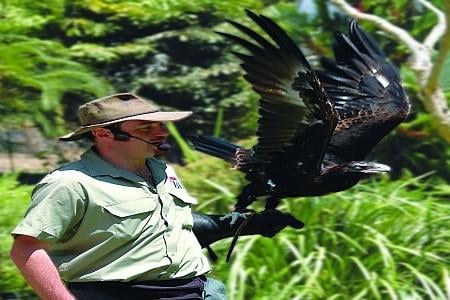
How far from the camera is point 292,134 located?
407 cm

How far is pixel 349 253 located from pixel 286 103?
7.69ft

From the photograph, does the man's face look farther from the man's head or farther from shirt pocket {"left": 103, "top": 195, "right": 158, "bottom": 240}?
shirt pocket {"left": 103, "top": 195, "right": 158, "bottom": 240}

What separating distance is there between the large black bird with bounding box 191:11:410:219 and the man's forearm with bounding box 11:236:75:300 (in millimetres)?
1037

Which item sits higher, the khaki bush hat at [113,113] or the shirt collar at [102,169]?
the khaki bush hat at [113,113]

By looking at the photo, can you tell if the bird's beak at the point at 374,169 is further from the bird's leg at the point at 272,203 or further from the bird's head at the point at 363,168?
the bird's leg at the point at 272,203

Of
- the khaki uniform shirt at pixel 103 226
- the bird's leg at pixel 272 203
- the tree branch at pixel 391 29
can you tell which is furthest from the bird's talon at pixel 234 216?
the tree branch at pixel 391 29

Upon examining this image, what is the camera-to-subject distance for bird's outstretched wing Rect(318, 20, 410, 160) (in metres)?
4.61

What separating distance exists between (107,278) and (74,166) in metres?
0.37

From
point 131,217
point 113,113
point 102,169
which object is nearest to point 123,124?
point 113,113

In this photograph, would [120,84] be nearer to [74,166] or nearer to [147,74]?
[147,74]

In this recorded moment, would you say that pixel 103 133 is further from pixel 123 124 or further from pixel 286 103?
pixel 286 103

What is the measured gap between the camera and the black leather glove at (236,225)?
3.70 metres

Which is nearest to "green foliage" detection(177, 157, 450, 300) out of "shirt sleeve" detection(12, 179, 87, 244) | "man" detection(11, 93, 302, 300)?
"man" detection(11, 93, 302, 300)

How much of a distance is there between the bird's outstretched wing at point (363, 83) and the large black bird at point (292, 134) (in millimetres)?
21
